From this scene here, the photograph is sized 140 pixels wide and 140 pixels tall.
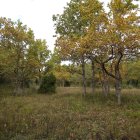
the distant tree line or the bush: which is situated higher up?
the distant tree line

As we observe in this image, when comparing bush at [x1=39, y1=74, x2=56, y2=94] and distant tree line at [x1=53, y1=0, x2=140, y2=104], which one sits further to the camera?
bush at [x1=39, y1=74, x2=56, y2=94]

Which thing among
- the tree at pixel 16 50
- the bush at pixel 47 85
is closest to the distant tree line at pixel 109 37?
the tree at pixel 16 50

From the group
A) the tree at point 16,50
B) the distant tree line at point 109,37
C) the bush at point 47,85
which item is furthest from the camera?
the bush at point 47,85

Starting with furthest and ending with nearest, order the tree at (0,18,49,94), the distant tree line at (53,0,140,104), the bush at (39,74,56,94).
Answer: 1. the bush at (39,74,56,94)
2. the tree at (0,18,49,94)
3. the distant tree line at (53,0,140,104)

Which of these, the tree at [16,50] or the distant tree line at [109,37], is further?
the tree at [16,50]

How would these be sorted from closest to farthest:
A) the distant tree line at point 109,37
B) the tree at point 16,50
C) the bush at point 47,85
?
the distant tree line at point 109,37 < the tree at point 16,50 < the bush at point 47,85

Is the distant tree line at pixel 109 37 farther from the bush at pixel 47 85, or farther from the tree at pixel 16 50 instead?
the bush at pixel 47 85

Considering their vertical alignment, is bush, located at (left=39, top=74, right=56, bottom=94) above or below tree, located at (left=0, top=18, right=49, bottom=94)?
below

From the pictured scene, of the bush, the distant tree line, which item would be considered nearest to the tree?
the bush

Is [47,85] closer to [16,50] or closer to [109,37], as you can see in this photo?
[16,50]

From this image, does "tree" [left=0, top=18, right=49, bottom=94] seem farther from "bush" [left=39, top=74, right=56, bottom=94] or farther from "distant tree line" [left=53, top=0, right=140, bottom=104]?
"distant tree line" [left=53, top=0, right=140, bottom=104]

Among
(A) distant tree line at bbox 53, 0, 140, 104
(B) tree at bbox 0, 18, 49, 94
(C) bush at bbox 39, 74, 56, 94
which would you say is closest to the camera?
(A) distant tree line at bbox 53, 0, 140, 104

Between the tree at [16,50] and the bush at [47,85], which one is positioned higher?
the tree at [16,50]

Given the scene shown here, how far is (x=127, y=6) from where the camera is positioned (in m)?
25.0
